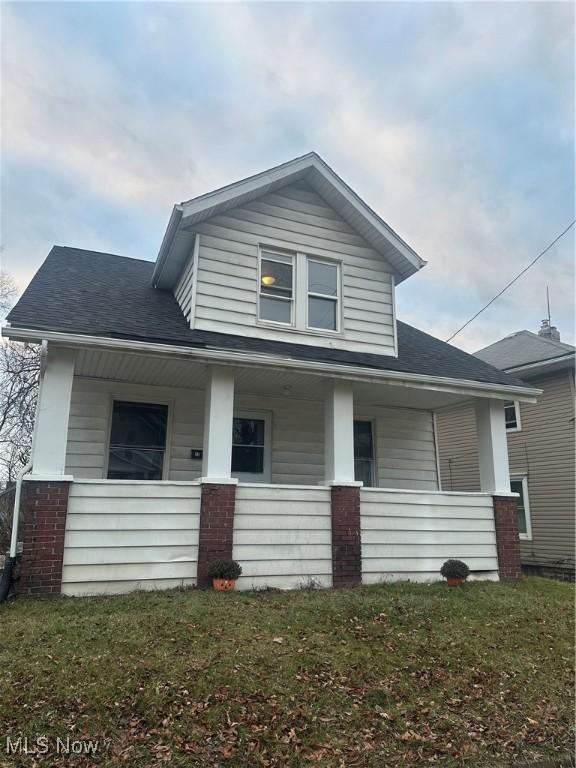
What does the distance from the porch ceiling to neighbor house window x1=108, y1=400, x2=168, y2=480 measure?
52 cm

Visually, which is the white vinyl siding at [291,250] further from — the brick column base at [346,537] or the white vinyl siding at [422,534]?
the white vinyl siding at [422,534]

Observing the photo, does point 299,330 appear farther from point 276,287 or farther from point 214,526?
point 214,526

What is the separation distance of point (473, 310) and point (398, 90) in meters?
12.6

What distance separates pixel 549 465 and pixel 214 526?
432 inches

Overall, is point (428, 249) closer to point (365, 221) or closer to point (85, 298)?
point (365, 221)

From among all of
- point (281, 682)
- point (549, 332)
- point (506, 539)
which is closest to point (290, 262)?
point (506, 539)

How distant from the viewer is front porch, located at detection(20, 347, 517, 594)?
6.59 metres

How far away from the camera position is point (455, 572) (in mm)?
7941

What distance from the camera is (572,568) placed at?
13.5 m

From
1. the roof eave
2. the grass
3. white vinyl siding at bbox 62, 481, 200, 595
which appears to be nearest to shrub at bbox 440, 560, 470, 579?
the grass

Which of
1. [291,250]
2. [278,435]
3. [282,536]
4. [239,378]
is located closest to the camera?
[282,536]

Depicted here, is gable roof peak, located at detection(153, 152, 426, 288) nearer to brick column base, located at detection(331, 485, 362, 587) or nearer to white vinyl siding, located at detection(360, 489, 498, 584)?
white vinyl siding, located at detection(360, 489, 498, 584)

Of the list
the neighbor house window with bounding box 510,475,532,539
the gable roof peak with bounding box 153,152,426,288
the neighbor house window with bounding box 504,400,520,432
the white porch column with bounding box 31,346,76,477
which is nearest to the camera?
the white porch column with bounding box 31,346,76,477

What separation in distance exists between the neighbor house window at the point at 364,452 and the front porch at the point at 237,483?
0.02 metres
